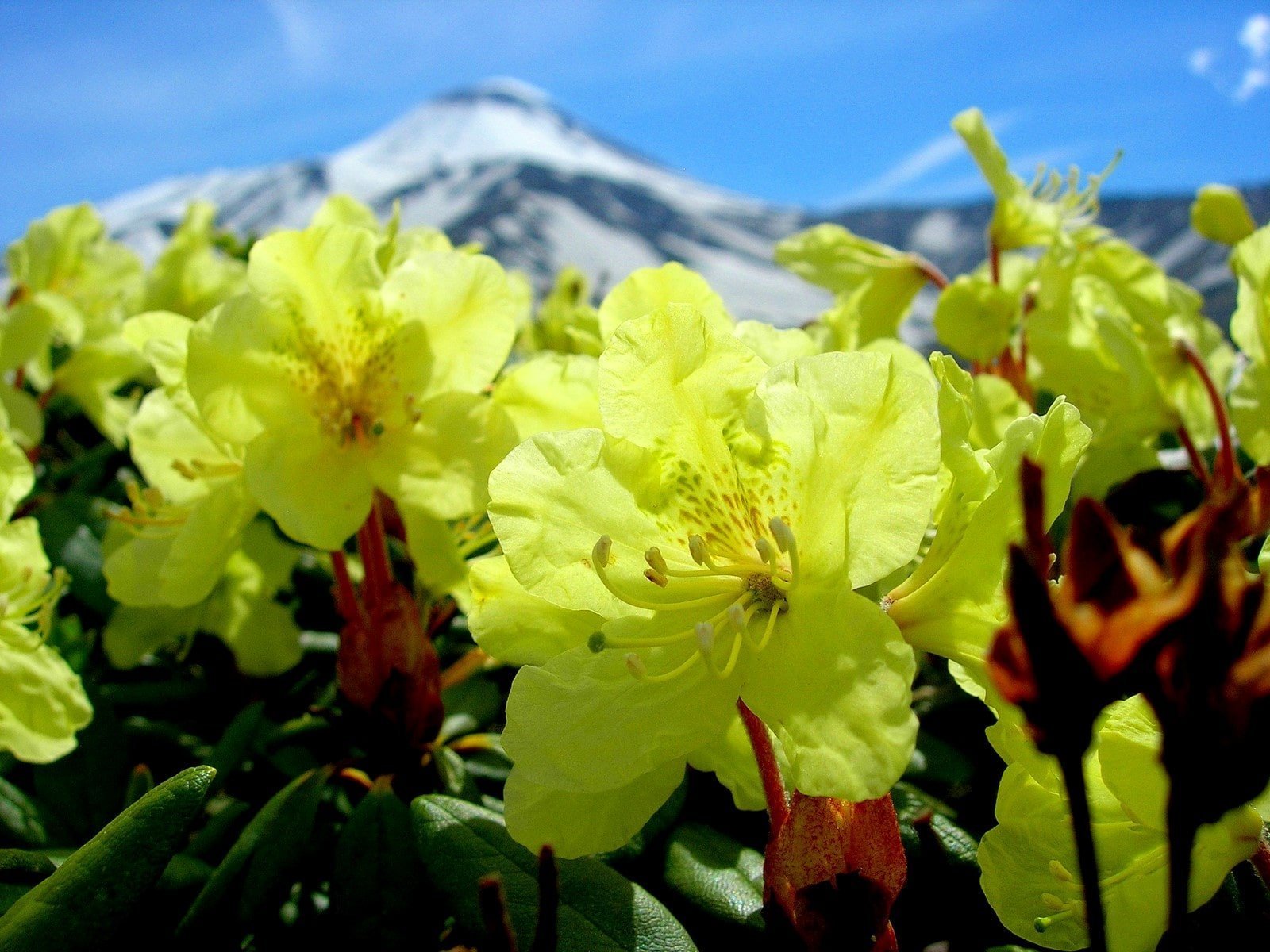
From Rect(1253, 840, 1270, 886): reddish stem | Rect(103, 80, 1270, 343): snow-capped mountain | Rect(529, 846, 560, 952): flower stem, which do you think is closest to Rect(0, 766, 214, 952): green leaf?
Rect(529, 846, 560, 952): flower stem

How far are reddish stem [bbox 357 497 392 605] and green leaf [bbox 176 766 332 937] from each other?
0.73ft

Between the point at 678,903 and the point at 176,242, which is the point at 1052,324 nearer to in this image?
the point at 678,903

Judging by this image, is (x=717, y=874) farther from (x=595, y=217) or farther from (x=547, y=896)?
(x=595, y=217)

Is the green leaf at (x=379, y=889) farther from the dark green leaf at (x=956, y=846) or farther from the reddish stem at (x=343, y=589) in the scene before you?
the dark green leaf at (x=956, y=846)

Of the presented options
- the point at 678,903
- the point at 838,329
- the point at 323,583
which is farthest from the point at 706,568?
the point at 323,583

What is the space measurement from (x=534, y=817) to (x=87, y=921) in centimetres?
34

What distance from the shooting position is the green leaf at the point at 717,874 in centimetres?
88

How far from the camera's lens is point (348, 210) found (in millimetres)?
1443

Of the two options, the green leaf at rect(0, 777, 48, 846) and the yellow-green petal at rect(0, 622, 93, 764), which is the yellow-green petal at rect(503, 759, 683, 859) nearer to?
the yellow-green petal at rect(0, 622, 93, 764)

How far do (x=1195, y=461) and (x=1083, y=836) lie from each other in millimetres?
1197

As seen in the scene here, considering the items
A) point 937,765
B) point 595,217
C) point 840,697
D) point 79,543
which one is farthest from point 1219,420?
point 595,217

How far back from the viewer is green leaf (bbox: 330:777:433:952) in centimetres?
98

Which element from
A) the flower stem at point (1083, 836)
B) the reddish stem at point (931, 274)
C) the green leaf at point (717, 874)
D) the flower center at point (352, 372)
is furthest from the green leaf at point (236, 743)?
the reddish stem at point (931, 274)

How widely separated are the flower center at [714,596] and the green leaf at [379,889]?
1.35 ft
